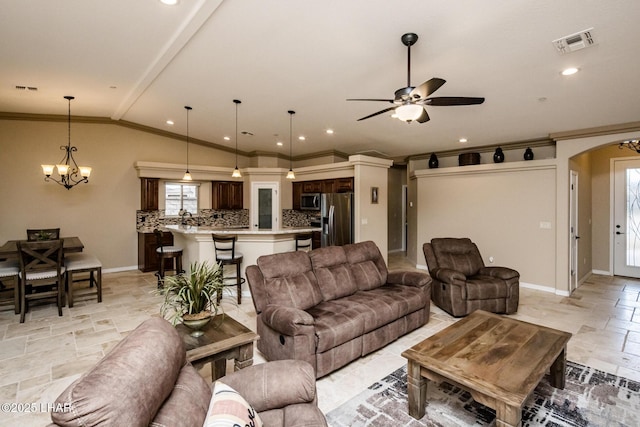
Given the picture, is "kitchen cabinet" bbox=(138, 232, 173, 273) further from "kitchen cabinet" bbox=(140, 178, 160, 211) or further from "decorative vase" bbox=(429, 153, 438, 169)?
"decorative vase" bbox=(429, 153, 438, 169)

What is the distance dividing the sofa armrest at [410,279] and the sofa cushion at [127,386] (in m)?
3.00

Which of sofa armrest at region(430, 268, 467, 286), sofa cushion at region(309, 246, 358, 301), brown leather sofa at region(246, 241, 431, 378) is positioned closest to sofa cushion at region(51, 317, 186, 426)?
brown leather sofa at region(246, 241, 431, 378)

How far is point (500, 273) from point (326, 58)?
367cm

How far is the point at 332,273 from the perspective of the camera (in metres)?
3.47

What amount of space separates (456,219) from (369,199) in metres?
1.99

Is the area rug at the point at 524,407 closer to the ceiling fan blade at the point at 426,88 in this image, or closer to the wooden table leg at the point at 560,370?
the wooden table leg at the point at 560,370

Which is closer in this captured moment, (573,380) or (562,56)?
(573,380)

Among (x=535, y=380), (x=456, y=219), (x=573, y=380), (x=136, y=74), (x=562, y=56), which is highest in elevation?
(x=136, y=74)

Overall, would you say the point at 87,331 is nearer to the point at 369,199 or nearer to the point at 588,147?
the point at 369,199

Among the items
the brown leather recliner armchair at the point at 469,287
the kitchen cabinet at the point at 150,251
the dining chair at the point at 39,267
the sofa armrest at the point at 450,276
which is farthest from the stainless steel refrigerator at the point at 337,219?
the dining chair at the point at 39,267

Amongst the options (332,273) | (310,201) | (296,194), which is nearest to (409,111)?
(332,273)

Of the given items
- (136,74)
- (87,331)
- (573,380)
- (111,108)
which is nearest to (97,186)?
(111,108)

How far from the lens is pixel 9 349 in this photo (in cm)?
321

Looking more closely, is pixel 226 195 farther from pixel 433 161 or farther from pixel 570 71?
pixel 570 71
